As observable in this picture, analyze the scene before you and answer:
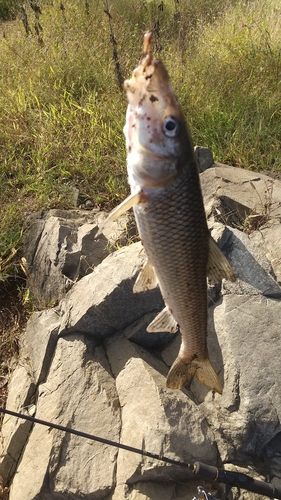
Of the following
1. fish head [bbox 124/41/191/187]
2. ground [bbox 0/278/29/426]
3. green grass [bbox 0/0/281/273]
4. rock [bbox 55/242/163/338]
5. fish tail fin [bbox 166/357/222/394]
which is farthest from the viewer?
green grass [bbox 0/0/281/273]

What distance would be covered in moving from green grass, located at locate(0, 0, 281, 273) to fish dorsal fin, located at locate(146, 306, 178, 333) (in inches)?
88.0

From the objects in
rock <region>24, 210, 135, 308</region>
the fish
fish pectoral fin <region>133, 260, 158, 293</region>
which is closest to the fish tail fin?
the fish

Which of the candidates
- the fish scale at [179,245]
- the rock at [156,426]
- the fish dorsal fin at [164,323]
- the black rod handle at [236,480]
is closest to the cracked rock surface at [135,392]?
the rock at [156,426]

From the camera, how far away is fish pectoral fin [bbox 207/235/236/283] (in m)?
1.71

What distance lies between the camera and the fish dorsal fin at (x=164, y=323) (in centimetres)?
194

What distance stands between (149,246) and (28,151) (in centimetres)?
357

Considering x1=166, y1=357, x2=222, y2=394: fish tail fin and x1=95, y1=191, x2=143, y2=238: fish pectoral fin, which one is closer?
x1=95, y1=191, x2=143, y2=238: fish pectoral fin

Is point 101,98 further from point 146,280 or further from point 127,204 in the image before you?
point 127,204

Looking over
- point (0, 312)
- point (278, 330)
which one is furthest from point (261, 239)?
point (0, 312)

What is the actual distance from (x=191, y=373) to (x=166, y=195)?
1.00m

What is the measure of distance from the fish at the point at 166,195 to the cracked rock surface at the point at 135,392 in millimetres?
954

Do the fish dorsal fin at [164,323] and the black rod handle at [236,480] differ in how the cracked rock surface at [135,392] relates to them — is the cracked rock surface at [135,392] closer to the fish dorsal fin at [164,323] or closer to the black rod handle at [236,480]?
the black rod handle at [236,480]

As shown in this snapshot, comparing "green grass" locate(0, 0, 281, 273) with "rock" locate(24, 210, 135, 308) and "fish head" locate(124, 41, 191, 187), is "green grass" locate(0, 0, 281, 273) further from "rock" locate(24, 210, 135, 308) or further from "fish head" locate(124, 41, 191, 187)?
"fish head" locate(124, 41, 191, 187)

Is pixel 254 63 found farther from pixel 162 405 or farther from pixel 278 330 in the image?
pixel 162 405
